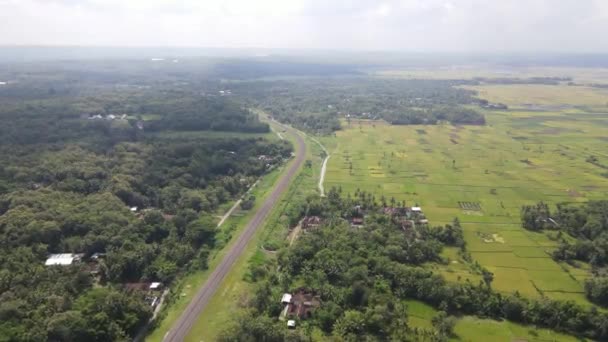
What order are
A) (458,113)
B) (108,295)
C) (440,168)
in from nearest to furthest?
(108,295)
(440,168)
(458,113)

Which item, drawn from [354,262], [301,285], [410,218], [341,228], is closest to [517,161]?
[410,218]

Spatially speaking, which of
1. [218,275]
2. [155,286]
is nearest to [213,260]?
[218,275]

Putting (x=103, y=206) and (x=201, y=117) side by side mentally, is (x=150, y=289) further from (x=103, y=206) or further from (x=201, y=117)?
(x=201, y=117)

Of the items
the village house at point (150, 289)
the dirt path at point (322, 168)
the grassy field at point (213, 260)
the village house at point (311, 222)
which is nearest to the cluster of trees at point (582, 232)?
the village house at point (311, 222)

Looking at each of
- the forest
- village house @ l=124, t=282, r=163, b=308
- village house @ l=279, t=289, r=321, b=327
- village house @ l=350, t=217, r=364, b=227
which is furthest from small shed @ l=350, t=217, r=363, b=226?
village house @ l=124, t=282, r=163, b=308

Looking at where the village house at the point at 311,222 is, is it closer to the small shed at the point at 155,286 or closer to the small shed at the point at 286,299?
the small shed at the point at 286,299

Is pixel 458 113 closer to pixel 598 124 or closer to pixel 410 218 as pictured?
pixel 598 124

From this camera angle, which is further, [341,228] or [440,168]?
[440,168]
